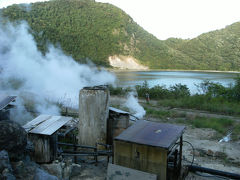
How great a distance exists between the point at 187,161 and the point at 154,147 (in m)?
2.37

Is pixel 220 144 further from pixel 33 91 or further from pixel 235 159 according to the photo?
pixel 33 91

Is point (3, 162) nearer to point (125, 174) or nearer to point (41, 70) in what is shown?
point (125, 174)

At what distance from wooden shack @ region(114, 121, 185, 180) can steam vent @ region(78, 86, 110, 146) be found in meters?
1.49

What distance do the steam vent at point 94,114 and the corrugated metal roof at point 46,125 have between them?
809 millimetres

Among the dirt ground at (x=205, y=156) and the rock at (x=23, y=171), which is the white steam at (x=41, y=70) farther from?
the rock at (x=23, y=171)

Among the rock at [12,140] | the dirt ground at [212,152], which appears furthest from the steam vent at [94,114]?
the dirt ground at [212,152]

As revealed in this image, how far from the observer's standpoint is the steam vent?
20.2ft

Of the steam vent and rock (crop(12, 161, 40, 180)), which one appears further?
the steam vent

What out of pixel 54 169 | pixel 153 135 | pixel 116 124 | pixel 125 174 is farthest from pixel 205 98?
pixel 54 169

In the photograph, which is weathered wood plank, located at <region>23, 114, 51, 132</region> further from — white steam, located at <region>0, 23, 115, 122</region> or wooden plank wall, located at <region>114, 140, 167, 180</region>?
white steam, located at <region>0, 23, 115, 122</region>

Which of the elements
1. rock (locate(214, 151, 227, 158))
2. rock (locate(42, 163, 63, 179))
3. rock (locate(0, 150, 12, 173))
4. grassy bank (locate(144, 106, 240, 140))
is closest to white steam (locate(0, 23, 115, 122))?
grassy bank (locate(144, 106, 240, 140))

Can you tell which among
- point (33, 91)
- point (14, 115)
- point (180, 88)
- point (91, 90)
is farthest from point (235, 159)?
point (180, 88)

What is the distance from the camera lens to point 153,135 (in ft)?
15.0

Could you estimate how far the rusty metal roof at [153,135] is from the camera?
4203 mm
